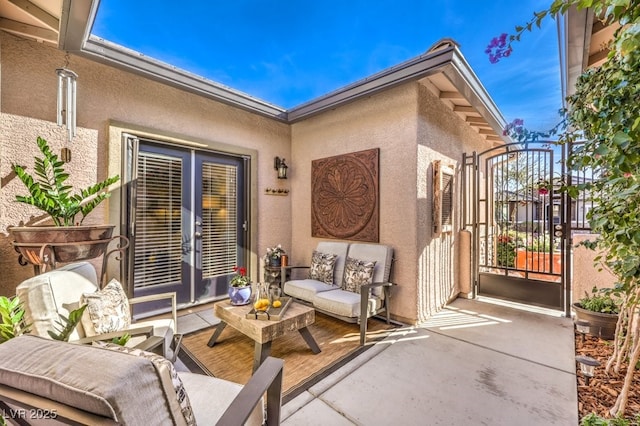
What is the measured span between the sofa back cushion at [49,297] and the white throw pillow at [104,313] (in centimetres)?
9

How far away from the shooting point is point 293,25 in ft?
17.1

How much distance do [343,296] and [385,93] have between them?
9.30ft

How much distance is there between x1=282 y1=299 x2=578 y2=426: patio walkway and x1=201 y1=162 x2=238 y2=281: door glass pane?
265cm

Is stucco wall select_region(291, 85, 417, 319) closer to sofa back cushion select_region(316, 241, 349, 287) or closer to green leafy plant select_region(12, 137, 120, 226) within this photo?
sofa back cushion select_region(316, 241, 349, 287)

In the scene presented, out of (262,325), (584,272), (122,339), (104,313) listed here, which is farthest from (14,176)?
(584,272)

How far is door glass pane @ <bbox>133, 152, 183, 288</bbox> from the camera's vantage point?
364 cm

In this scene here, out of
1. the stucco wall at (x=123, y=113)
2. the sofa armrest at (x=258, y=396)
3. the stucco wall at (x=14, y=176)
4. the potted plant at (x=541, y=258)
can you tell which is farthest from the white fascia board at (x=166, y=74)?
the potted plant at (x=541, y=258)

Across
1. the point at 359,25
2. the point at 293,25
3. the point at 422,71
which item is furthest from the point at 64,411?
the point at 293,25

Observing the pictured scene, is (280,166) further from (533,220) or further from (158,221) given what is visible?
(533,220)

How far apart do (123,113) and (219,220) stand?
187 centimetres

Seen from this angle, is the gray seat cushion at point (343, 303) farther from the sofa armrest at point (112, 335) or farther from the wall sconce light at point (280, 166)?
the wall sconce light at point (280, 166)

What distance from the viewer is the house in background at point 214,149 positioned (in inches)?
112

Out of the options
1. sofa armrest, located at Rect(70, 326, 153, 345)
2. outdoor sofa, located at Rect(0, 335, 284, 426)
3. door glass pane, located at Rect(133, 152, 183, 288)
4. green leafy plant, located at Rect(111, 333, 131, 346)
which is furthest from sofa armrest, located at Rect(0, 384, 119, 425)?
door glass pane, located at Rect(133, 152, 183, 288)

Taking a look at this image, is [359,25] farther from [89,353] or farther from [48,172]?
[89,353]
